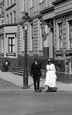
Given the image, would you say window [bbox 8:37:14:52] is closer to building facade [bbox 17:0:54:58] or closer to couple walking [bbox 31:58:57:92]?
building facade [bbox 17:0:54:58]

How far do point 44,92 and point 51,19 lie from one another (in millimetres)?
14271

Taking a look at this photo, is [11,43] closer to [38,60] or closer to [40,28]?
[40,28]

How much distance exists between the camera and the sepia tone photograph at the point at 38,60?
15096mm

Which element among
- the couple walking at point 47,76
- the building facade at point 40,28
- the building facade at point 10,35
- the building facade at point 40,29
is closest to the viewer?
the couple walking at point 47,76

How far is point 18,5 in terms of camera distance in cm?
4734

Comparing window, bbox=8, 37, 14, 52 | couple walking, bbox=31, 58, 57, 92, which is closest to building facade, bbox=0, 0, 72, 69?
window, bbox=8, 37, 14, 52

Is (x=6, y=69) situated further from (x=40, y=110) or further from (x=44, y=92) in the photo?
(x=40, y=110)

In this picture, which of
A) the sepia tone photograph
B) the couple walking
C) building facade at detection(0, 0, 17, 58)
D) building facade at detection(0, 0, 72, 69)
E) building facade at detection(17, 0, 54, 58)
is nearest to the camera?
the sepia tone photograph

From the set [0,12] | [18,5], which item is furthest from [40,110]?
[0,12]

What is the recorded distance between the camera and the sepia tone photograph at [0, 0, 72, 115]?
49.5 ft

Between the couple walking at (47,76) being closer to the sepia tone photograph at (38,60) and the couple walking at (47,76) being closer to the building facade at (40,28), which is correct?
the sepia tone photograph at (38,60)

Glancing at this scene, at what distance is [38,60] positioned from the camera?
23.3 m

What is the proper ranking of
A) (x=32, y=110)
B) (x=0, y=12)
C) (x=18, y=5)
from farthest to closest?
(x=0, y=12), (x=18, y=5), (x=32, y=110)

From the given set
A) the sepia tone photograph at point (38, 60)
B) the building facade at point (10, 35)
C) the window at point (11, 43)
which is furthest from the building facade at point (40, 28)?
the window at point (11, 43)
